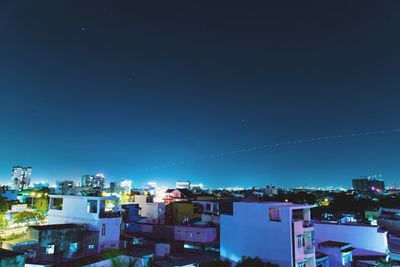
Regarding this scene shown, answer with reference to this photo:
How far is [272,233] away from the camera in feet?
69.5

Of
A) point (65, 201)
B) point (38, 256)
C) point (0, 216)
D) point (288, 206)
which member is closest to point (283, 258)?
point (288, 206)

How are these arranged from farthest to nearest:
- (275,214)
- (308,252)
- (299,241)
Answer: (275,214), (308,252), (299,241)

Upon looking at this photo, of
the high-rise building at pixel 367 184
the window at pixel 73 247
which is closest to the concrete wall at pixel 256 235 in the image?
the window at pixel 73 247

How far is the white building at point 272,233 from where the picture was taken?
20.3 metres

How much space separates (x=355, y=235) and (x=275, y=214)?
9509 millimetres

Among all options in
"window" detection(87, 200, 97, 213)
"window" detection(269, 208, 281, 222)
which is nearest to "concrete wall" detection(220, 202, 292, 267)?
"window" detection(269, 208, 281, 222)

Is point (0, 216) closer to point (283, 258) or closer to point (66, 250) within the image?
point (66, 250)

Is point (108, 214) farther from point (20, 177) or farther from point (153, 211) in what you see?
point (20, 177)

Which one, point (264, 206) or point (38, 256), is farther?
point (264, 206)

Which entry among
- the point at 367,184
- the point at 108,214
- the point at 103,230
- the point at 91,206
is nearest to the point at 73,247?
the point at 103,230

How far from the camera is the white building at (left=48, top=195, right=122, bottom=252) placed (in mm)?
24219

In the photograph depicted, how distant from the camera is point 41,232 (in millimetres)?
20422

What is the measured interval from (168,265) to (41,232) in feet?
28.0

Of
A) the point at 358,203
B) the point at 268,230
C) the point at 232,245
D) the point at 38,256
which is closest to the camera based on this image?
the point at 38,256
